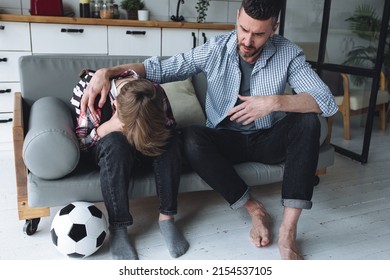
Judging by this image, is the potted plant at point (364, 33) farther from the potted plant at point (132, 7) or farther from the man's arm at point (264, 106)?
the potted plant at point (132, 7)

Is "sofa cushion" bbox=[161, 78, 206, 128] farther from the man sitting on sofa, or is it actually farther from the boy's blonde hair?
the boy's blonde hair

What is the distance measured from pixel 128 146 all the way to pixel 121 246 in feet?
1.24

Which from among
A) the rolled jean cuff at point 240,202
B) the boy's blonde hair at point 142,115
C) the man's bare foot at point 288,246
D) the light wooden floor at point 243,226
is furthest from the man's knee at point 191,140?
the man's bare foot at point 288,246

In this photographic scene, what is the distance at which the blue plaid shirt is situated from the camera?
1.72 meters

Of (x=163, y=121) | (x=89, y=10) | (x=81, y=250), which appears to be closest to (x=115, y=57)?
(x=163, y=121)

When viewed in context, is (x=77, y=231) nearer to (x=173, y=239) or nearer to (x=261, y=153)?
(x=173, y=239)

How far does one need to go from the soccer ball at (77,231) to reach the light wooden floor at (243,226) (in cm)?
9

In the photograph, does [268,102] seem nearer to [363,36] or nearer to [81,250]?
[81,250]

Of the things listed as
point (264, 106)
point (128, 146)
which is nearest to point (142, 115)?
point (128, 146)

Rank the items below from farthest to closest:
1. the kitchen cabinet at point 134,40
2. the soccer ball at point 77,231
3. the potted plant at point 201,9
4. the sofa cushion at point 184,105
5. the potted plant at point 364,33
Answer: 1. the potted plant at point 201,9
2. the kitchen cabinet at point 134,40
3. the potted plant at point 364,33
4. the sofa cushion at point 184,105
5. the soccer ball at point 77,231

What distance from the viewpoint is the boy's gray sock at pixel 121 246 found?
1.48 meters

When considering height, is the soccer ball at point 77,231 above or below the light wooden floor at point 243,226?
above

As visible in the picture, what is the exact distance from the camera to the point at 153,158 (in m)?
1.56

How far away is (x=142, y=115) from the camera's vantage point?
143 centimetres
